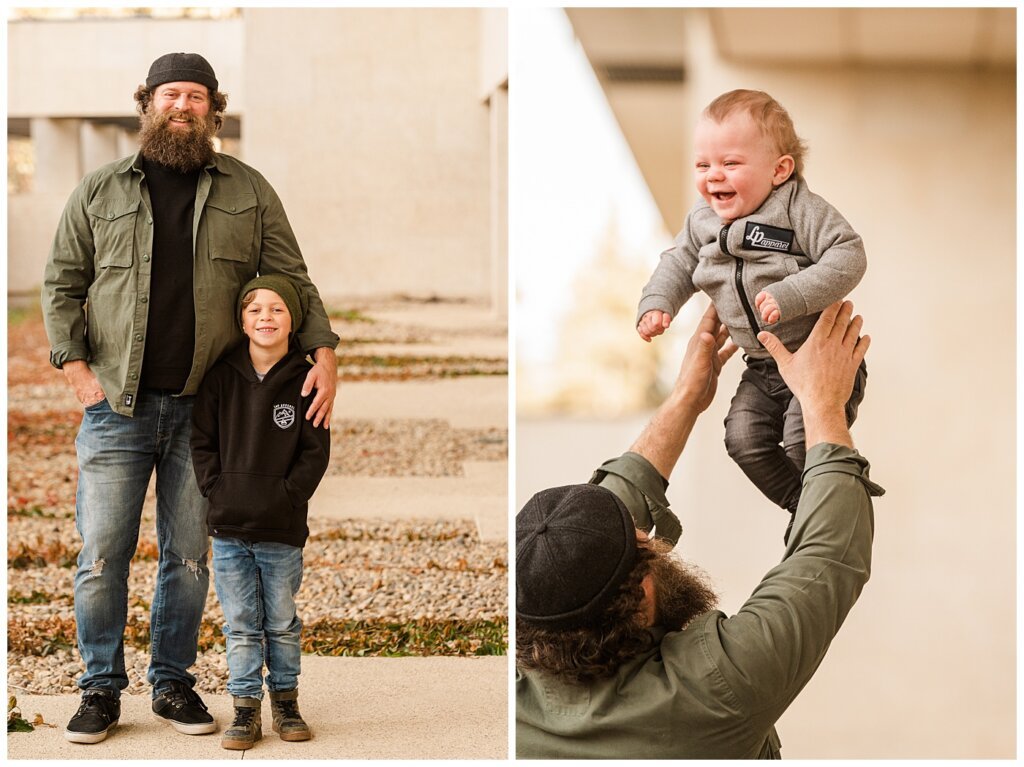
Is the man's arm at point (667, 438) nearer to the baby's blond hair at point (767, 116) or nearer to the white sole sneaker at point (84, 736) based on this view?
the baby's blond hair at point (767, 116)

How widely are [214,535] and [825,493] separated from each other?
156 cm

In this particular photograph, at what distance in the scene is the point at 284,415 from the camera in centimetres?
306

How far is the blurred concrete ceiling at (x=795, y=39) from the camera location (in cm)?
282

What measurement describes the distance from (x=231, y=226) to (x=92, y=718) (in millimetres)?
1346

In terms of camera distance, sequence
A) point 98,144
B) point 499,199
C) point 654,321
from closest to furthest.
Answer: point 654,321, point 499,199, point 98,144

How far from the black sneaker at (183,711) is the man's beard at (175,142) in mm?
1387

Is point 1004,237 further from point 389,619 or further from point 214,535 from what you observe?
point 389,619

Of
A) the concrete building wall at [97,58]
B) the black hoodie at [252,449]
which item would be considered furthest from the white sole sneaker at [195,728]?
the concrete building wall at [97,58]

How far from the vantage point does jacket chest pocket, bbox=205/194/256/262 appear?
3064mm

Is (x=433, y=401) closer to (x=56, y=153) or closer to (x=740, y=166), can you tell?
(x=740, y=166)

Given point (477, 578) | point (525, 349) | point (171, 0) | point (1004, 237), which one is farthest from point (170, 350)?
point (477, 578)

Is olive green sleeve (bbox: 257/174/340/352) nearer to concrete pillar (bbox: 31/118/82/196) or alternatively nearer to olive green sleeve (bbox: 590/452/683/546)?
olive green sleeve (bbox: 590/452/683/546)

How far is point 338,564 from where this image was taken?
6.30 metres

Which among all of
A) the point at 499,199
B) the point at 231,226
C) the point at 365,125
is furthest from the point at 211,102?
the point at 365,125
